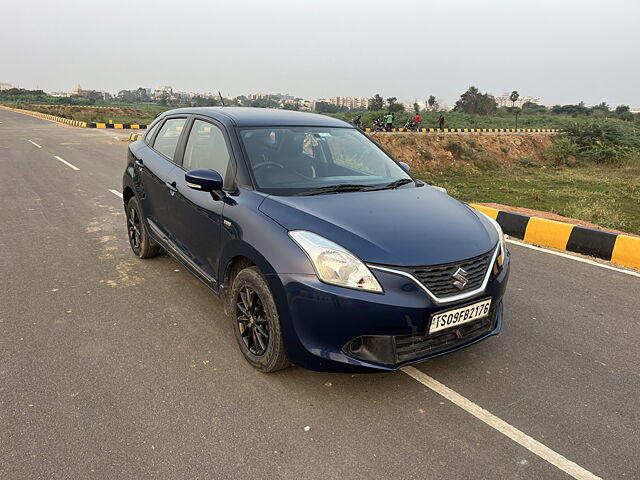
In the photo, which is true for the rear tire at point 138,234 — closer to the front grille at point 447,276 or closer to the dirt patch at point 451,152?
the front grille at point 447,276

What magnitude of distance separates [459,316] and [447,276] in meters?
0.26

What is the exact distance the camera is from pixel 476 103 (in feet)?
260

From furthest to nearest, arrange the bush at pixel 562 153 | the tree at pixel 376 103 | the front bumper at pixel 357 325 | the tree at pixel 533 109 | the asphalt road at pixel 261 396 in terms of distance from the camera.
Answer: the tree at pixel 533 109
the tree at pixel 376 103
the bush at pixel 562 153
the front bumper at pixel 357 325
the asphalt road at pixel 261 396

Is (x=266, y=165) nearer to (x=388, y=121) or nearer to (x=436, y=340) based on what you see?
(x=436, y=340)

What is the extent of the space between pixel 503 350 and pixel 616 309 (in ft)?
5.31

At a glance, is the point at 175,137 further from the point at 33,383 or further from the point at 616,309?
the point at 616,309

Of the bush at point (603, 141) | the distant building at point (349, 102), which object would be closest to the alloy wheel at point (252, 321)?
the bush at point (603, 141)

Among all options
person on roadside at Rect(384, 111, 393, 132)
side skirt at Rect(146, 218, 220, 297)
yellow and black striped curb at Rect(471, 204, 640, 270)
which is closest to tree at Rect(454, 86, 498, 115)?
A: person on roadside at Rect(384, 111, 393, 132)

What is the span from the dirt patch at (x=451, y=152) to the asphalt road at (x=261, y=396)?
694 inches

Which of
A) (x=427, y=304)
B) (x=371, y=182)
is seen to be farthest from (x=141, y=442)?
(x=371, y=182)

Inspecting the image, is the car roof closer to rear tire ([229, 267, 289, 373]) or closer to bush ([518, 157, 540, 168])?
rear tire ([229, 267, 289, 373])

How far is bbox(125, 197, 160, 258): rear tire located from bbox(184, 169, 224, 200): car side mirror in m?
1.84

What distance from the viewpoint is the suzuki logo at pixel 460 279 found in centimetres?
276

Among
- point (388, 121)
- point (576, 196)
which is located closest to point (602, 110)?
point (388, 121)
